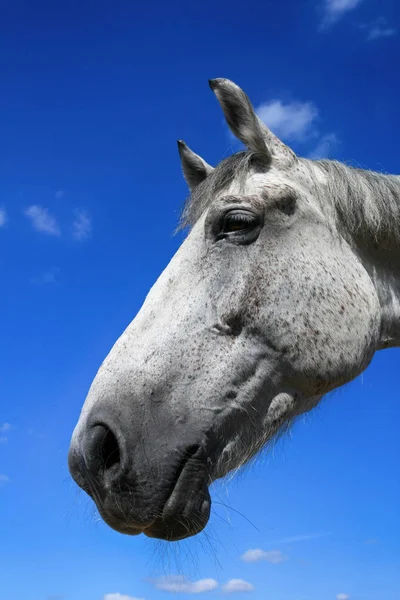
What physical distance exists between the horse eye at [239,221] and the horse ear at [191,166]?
4.40ft

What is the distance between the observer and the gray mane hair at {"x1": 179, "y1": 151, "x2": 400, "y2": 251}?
444 centimetres

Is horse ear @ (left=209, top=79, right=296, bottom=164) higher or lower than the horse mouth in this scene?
higher

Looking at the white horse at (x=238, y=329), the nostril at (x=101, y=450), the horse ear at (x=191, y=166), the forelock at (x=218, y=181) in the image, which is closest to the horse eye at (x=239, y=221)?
the white horse at (x=238, y=329)

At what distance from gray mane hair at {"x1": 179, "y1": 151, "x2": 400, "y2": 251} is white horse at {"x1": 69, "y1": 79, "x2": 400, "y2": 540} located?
0.01 meters

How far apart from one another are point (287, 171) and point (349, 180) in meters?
0.49

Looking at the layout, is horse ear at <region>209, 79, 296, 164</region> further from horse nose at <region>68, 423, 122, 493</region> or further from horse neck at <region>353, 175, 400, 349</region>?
horse nose at <region>68, 423, 122, 493</region>

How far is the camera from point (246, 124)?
439cm

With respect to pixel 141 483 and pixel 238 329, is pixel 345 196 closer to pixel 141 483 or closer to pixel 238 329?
pixel 238 329

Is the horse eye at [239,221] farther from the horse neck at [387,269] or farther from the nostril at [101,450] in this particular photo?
the nostril at [101,450]

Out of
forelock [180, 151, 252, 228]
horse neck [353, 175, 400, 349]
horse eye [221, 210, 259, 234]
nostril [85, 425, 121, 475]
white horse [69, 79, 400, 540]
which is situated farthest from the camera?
horse neck [353, 175, 400, 349]

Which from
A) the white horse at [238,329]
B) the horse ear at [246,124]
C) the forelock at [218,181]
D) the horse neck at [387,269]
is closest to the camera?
the white horse at [238,329]

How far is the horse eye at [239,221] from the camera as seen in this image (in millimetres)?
4043

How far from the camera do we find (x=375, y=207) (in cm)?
455

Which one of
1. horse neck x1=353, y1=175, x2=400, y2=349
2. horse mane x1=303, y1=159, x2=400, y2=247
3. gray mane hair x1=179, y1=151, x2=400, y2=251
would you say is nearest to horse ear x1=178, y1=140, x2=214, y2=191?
gray mane hair x1=179, y1=151, x2=400, y2=251
